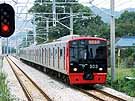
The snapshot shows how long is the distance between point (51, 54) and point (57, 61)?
3.44m

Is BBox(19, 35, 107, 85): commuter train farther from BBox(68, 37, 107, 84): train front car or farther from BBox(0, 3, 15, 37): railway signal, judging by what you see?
BBox(0, 3, 15, 37): railway signal

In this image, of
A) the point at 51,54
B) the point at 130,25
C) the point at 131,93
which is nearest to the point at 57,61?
the point at 51,54

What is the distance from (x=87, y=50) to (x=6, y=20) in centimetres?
1492

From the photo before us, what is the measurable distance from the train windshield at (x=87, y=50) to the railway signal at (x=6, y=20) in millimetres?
14633

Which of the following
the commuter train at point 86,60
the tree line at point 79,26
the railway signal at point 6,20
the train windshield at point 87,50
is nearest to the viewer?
the railway signal at point 6,20

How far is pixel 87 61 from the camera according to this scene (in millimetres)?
22422

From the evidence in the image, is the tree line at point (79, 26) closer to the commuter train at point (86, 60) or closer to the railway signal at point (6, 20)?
the commuter train at point (86, 60)

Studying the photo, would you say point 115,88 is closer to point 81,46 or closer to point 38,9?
point 81,46

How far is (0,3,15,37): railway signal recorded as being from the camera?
781 cm

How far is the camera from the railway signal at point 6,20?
7.81 m

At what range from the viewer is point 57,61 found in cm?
2644

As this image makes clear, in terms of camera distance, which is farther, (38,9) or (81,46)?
(38,9)

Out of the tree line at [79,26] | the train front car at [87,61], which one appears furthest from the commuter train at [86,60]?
the tree line at [79,26]

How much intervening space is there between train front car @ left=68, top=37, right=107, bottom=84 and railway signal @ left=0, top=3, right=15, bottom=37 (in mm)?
14411
